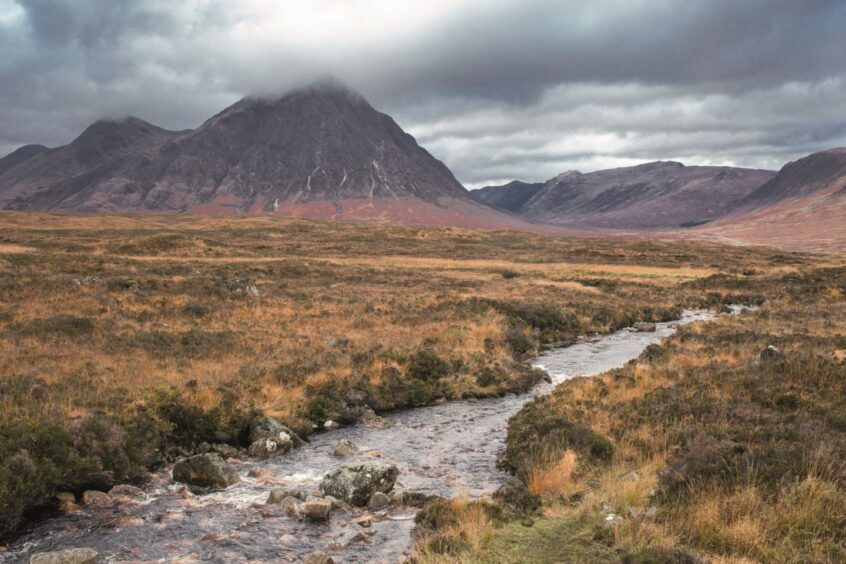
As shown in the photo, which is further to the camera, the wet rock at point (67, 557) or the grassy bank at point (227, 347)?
the grassy bank at point (227, 347)

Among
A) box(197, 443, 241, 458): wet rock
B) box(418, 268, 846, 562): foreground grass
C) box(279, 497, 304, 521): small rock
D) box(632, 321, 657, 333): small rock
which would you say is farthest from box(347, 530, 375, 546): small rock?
box(632, 321, 657, 333): small rock

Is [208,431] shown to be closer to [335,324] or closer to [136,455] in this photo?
[136,455]

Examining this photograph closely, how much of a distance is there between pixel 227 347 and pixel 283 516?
1427cm

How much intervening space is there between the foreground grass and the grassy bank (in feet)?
23.2

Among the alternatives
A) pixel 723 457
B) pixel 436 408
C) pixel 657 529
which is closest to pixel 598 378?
pixel 436 408

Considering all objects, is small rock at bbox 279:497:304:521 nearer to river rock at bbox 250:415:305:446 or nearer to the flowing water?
the flowing water

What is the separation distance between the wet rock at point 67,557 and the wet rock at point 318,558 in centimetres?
374

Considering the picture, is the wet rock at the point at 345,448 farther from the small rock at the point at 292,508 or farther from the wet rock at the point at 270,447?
the small rock at the point at 292,508

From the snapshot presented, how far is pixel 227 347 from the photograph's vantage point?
24500 millimetres

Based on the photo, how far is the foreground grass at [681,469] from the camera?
8148 mm

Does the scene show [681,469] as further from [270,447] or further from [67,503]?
[67,503]

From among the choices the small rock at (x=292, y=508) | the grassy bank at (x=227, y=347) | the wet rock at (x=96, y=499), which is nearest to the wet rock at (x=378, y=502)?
the small rock at (x=292, y=508)

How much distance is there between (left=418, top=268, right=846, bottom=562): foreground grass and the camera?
8148mm

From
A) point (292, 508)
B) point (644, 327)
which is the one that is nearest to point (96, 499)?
point (292, 508)
